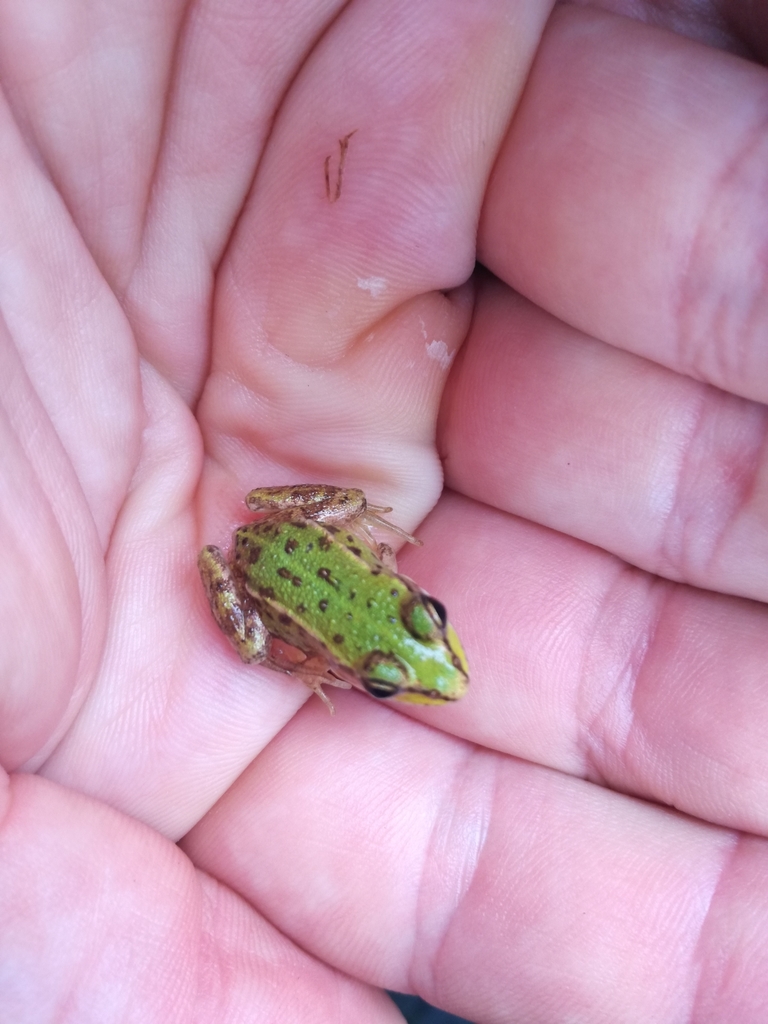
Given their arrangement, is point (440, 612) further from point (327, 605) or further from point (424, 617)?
point (327, 605)

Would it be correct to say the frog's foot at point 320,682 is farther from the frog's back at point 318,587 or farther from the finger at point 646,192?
the finger at point 646,192

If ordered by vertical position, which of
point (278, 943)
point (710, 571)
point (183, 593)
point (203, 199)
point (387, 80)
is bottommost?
point (278, 943)

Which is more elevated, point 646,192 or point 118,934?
point 646,192

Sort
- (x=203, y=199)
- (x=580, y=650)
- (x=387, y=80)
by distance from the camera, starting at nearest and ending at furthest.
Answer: (x=387, y=80) < (x=203, y=199) < (x=580, y=650)

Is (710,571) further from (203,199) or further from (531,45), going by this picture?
(203,199)

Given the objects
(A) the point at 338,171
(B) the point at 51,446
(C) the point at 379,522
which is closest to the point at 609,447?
(C) the point at 379,522

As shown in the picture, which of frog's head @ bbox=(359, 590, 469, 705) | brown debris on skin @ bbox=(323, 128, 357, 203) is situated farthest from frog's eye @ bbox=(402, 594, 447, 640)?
brown debris on skin @ bbox=(323, 128, 357, 203)

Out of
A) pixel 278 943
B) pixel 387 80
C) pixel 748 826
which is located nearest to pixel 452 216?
pixel 387 80

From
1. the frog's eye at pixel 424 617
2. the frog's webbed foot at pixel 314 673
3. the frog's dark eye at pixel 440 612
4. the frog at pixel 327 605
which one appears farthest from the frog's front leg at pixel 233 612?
the frog's dark eye at pixel 440 612
